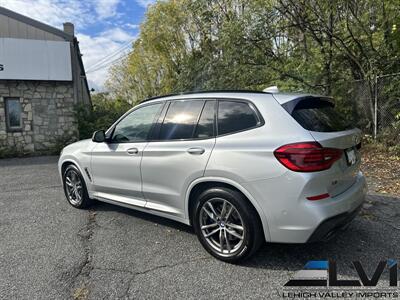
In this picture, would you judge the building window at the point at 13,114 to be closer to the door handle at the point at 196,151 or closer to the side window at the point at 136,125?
the side window at the point at 136,125

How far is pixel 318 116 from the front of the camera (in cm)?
305

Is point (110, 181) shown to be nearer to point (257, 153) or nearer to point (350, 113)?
point (257, 153)

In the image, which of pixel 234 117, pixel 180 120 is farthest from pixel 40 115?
pixel 234 117

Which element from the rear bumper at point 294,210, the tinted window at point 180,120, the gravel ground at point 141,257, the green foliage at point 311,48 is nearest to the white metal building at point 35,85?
the green foliage at point 311,48

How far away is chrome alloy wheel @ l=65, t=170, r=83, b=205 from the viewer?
4.89m

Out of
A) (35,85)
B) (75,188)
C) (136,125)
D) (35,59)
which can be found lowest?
(75,188)

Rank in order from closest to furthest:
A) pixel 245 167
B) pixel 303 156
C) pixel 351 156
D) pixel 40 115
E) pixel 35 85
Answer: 1. pixel 303 156
2. pixel 245 167
3. pixel 351 156
4. pixel 35 85
5. pixel 40 115

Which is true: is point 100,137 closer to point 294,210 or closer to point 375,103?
point 294,210

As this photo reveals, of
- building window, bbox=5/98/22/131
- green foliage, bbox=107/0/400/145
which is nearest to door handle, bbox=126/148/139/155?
green foliage, bbox=107/0/400/145

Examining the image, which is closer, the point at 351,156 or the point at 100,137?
the point at 351,156

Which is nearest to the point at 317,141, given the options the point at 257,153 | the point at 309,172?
the point at 309,172

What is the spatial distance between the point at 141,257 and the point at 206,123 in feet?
5.20

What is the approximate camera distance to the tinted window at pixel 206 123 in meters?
3.26

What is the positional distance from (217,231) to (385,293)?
1.53m
